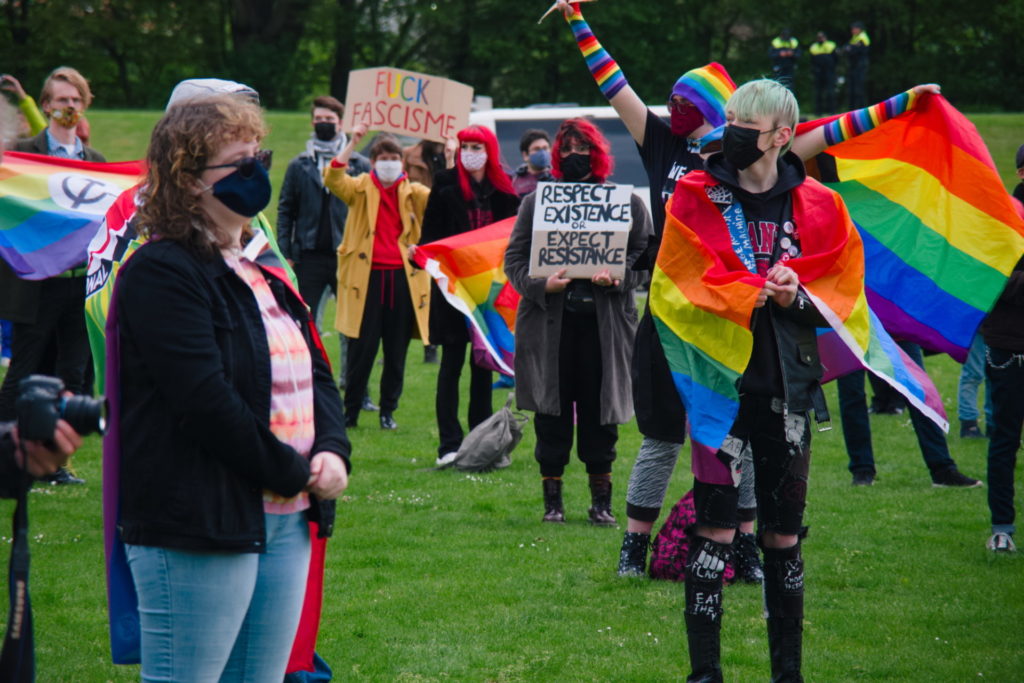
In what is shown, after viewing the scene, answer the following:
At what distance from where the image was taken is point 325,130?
36.5 ft

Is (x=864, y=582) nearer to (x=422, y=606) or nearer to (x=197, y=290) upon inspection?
(x=422, y=606)

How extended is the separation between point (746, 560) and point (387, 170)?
5.04 meters

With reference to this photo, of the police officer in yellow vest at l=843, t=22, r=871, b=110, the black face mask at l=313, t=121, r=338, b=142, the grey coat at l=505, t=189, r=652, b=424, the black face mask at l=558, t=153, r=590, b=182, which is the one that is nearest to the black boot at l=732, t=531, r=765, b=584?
the grey coat at l=505, t=189, r=652, b=424

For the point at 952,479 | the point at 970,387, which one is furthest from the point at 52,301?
the point at 970,387

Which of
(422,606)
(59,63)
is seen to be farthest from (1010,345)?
(59,63)

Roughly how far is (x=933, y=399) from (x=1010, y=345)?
206cm

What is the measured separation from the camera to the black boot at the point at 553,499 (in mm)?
7522

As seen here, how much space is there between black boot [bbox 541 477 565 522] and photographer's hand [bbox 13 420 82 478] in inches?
189

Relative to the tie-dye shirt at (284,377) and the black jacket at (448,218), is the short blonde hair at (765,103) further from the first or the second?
the black jacket at (448,218)

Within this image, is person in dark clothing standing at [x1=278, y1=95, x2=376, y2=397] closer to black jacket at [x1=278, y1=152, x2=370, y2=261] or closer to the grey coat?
black jacket at [x1=278, y1=152, x2=370, y2=261]

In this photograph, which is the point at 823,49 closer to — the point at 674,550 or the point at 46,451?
the point at 674,550

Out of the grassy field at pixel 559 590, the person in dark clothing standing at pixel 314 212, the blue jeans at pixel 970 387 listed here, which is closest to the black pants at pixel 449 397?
the grassy field at pixel 559 590

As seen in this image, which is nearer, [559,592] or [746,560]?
[559,592]

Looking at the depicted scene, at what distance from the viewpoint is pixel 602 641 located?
17.9ft
